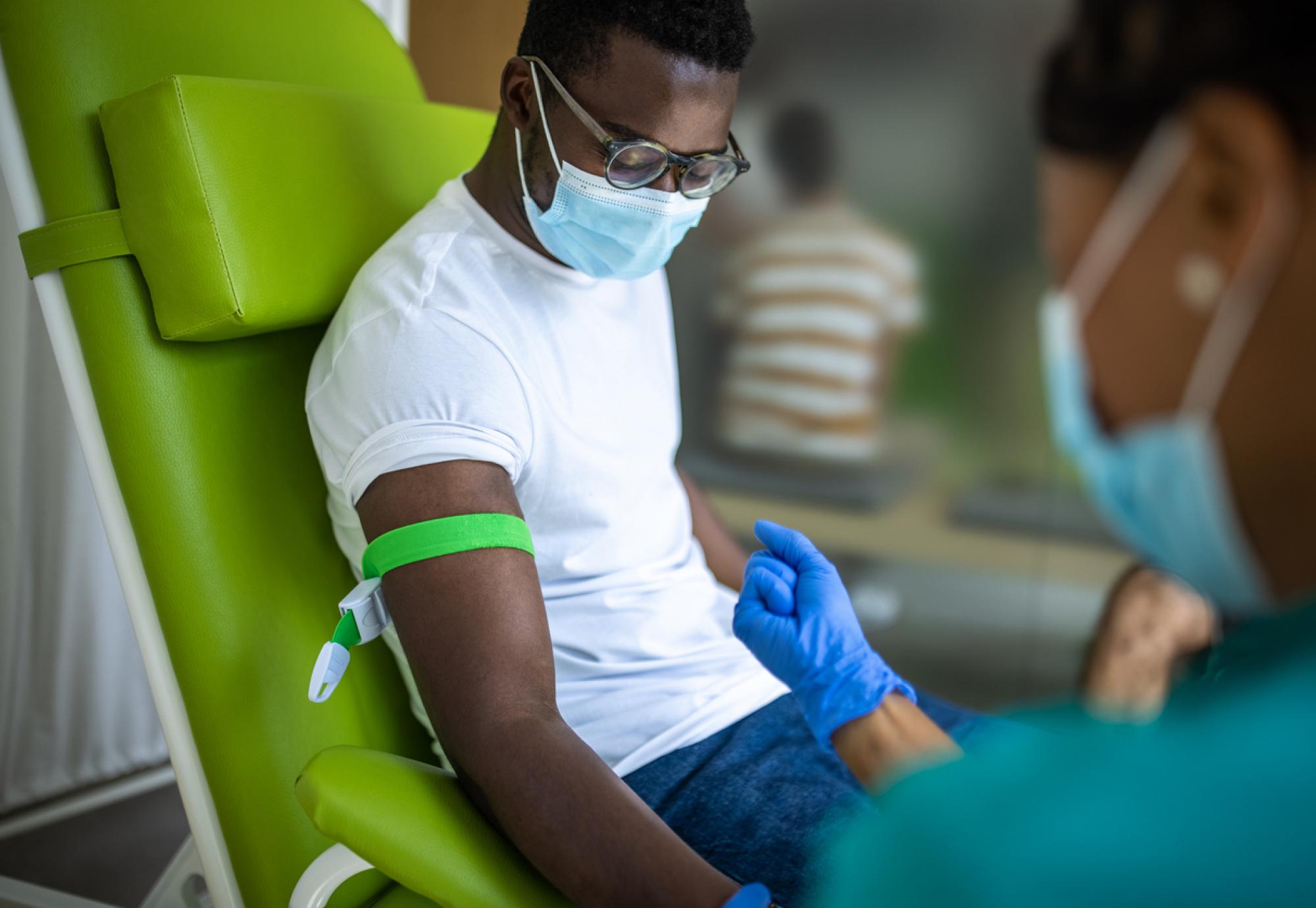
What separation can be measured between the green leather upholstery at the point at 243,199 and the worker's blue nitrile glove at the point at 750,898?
686 millimetres

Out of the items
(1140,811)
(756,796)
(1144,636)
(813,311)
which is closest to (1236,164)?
(1140,811)

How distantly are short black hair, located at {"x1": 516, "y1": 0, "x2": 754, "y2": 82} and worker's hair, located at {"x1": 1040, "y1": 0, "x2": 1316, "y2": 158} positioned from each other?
0.49 m

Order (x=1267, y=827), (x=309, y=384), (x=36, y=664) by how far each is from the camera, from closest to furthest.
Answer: (x=1267, y=827)
(x=309, y=384)
(x=36, y=664)

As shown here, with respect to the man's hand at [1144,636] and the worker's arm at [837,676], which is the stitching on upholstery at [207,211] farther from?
the man's hand at [1144,636]

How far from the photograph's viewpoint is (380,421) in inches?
35.9

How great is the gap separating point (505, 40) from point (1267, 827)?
2.01m

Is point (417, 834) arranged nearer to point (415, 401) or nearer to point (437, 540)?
point (437, 540)

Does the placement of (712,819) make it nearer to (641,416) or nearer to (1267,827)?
(641,416)

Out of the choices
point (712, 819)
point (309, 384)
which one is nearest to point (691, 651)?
point (712, 819)

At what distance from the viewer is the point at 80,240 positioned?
0.96 meters

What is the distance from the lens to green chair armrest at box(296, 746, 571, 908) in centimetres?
82

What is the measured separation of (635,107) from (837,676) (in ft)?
1.87

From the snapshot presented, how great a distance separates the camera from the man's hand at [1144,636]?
1333mm

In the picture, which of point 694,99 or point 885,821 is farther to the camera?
point 694,99
